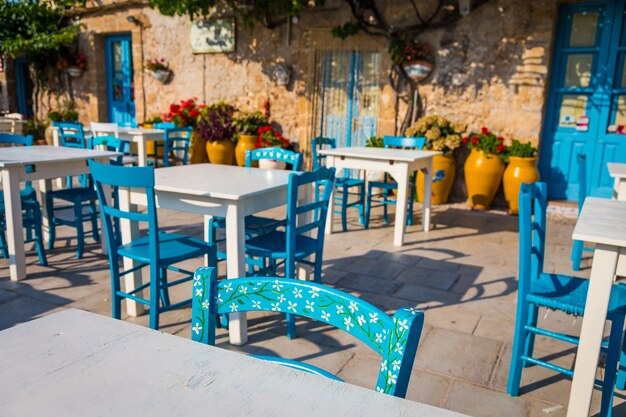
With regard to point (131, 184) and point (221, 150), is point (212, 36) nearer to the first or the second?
point (221, 150)

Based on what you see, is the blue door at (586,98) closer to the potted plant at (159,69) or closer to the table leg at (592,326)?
the table leg at (592,326)

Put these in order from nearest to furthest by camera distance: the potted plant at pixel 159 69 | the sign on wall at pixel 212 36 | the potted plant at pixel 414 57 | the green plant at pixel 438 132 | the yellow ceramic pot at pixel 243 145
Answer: the green plant at pixel 438 132 → the potted plant at pixel 414 57 → the yellow ceramic pot at pixel 243 145 → the sign on wall at pixel 212 36 → the potted plant at pixel 159 69

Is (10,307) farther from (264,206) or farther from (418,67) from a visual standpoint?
(418,67)

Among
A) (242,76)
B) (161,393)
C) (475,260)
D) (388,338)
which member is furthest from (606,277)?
(242,76)

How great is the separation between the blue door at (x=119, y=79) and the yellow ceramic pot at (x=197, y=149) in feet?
7.42

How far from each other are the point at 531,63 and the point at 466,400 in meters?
5.13

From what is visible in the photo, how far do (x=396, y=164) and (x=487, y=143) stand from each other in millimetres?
2258

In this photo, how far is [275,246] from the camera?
9.07 feet

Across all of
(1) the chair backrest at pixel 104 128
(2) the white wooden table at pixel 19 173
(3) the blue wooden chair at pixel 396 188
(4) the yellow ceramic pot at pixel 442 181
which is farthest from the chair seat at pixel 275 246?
(1) the chair backrest at pixel 104 128

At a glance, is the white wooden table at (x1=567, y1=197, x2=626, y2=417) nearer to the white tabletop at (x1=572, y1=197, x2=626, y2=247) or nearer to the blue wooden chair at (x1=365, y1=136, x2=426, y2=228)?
the white tabletop at (x1=572, y1=197, x2=626, y2=247)

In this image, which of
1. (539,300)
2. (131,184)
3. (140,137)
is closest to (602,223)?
(539,300)

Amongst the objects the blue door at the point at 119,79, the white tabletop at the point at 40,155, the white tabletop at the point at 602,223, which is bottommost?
the white tabletop at the point at 602,223

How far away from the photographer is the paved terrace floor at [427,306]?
225 centimetres

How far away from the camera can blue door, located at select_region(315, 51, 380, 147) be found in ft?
23.7
